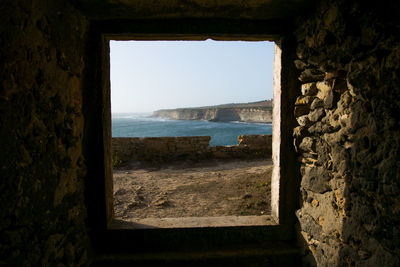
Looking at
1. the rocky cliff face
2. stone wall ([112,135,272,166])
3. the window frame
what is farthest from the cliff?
the window frame

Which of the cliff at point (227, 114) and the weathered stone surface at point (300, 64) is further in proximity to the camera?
the cliff at point (227, 114)

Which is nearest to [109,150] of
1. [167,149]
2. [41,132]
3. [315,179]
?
[41,132]

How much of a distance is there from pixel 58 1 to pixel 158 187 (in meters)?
4.04

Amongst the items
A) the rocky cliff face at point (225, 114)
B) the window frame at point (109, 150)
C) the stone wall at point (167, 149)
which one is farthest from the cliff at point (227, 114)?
the window frame at point (109, 150)

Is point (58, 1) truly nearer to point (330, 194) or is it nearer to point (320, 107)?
point (320, 107)

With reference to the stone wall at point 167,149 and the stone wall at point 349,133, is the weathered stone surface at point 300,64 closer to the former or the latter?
the stone wall at point 349,133

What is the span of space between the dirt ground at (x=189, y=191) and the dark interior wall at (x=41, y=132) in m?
1.88

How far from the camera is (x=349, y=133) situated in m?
1.62

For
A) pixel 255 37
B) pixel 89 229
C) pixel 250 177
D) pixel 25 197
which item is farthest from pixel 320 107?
pixel 250 177

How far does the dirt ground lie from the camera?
370cm

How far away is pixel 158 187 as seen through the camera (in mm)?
5094

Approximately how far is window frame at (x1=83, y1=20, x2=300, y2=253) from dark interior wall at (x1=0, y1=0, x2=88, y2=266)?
166mm

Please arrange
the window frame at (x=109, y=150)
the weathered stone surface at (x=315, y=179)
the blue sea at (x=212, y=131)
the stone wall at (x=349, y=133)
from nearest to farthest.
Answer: the stone wall at (x=349, y=133)
the weathered stone surface at (x=315, y=179)
the window frame at (x=109, y=150)
the blue sea at (x=212, y=131)

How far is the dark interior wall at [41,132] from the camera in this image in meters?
1.30
